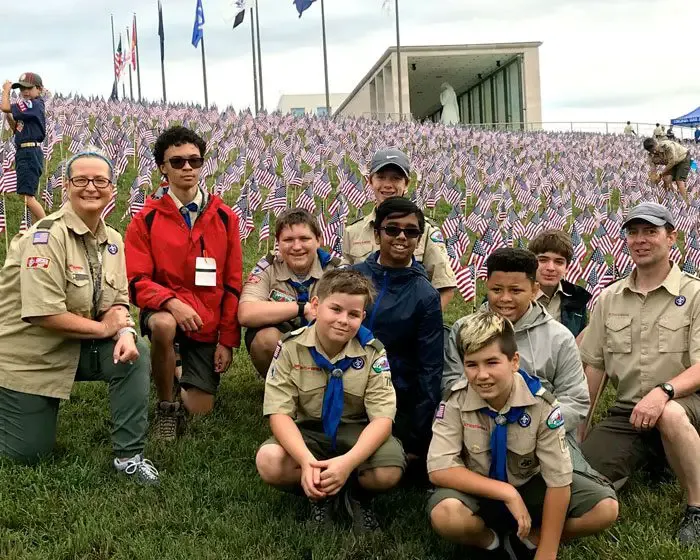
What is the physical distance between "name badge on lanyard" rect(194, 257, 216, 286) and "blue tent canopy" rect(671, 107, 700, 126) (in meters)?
36.1

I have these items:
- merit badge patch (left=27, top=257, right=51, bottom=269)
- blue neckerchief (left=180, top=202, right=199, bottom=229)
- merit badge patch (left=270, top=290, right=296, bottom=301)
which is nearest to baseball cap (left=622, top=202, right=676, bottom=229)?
merit badge patch (left=270, top=290, right=296, bottom=301)

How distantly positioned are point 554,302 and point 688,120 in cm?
3569

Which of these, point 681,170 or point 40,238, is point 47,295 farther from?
point 681,170

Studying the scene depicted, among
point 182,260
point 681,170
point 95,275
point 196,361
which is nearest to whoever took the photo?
point 95,275

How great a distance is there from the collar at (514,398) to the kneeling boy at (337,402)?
0.51 metres

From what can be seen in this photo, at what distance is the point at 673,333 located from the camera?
4125mm

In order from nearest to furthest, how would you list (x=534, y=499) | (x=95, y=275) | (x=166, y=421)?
(x=534, y=499) → (x=95, y=275) → (x=166, y=421)

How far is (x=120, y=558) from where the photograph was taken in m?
3.37

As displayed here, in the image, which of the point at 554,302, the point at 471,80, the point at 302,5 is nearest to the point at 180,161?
the point at 554,302

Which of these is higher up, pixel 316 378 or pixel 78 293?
pixel 78 293

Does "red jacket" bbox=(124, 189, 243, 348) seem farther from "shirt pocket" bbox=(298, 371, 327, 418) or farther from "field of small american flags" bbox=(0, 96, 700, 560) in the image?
"shirt pocket" bbox=(298, 371, 327, 418)

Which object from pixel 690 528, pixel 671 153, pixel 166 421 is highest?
pixel 671 153

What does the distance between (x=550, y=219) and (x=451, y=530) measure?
859 cm

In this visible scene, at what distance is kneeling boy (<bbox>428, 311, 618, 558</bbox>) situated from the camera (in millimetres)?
3166
